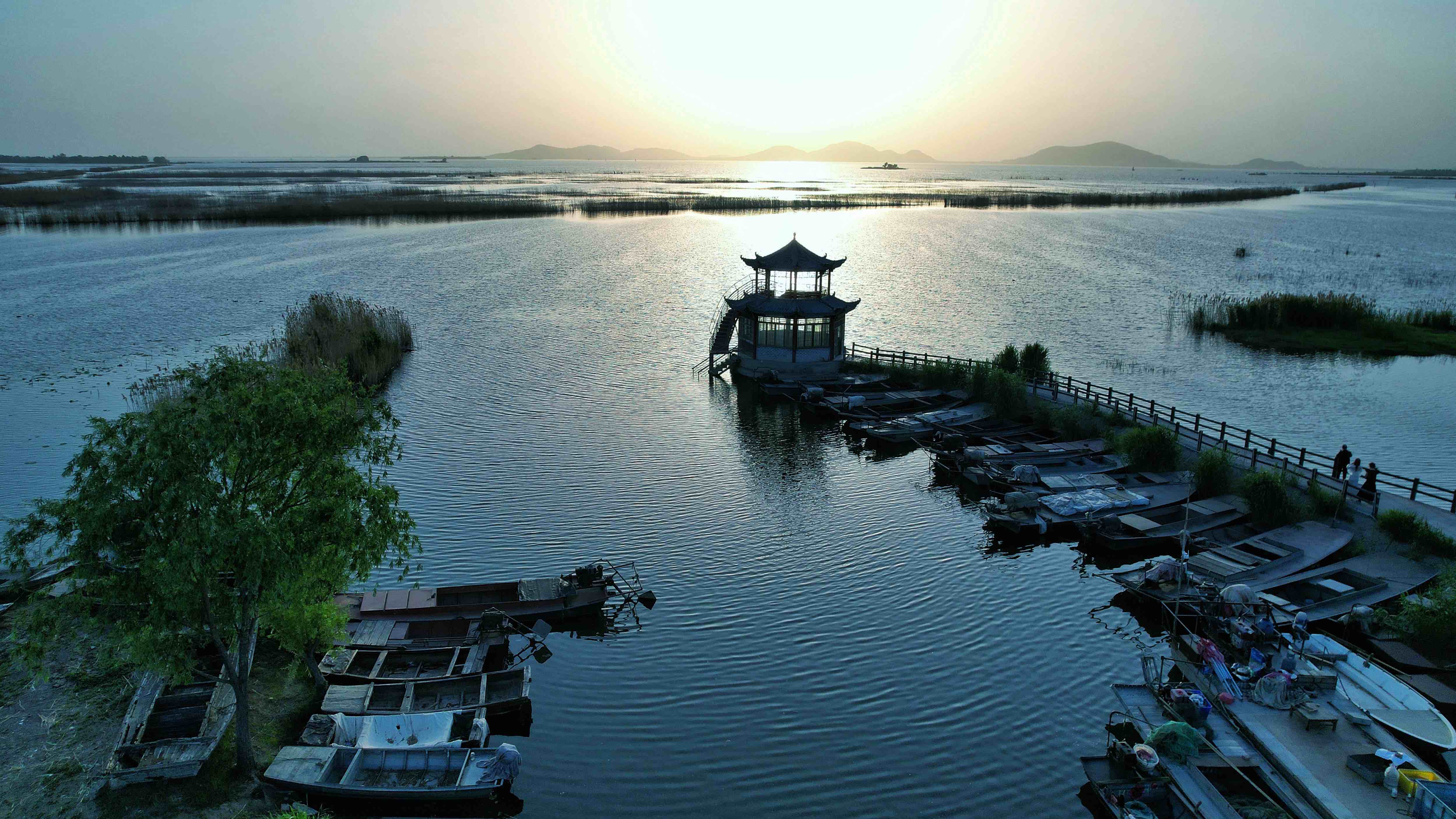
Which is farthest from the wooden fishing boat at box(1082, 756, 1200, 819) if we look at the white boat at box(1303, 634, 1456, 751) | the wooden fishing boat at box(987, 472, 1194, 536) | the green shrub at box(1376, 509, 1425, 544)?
the green shrub at box(1376, 509, 1425, 544)

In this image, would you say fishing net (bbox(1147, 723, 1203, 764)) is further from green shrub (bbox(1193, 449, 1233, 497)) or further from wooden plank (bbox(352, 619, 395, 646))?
wooden plank (bbox(352, 619, 395, 646))

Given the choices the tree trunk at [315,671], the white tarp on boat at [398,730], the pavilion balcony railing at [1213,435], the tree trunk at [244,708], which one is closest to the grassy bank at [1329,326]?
the pavilion balcony railing at [1213,435]

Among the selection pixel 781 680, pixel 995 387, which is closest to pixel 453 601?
pixel 781 680

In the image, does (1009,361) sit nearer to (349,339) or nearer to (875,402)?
(875,402)

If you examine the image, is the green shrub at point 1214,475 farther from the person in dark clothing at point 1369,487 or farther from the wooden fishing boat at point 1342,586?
the wooden fishing boat at point 1342,586

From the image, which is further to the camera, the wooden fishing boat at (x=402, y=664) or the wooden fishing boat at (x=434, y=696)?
the wooden fishing boat at (x=402, y=664)

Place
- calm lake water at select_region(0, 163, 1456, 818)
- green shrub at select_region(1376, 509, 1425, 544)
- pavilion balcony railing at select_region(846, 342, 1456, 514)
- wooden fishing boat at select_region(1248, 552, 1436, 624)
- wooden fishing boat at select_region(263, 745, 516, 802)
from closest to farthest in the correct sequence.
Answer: wooden fishing boat at select_region(263, 745, 516, 802)
calm lake water at select_region(0, 163, 1456, 818)
wooden fishing boat at select_region(1248, 552, 1436, 624)
green shrub at select_region(1376, 509, 1425, 544)
pavilion balcony railing at select_region(846, 342, 1456, 514)

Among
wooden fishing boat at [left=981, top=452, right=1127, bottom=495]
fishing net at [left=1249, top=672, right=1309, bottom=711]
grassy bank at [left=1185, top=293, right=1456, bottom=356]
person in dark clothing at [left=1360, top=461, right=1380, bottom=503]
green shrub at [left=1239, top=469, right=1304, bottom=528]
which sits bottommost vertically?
fishing net at [left=1249, top=672, right=1309, bottom=711]
